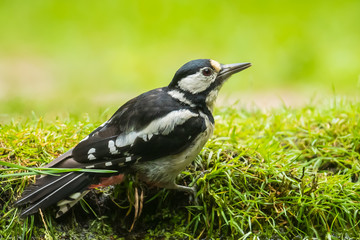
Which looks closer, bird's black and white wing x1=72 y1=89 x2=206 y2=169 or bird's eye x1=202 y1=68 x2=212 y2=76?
bird's black and white wing x1=72 y1=89 x2=206 y2=169

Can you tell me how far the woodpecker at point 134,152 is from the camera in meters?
3.73

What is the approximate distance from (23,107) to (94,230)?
3153mm

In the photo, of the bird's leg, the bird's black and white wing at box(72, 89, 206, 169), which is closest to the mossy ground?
the bird's leg

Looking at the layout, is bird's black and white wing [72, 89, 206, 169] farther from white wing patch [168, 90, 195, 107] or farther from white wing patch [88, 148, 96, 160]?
white wing patch [168, 90, 195, 107]

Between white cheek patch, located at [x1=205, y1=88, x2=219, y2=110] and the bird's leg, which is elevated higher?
white cheek patch, located at [x1=205, y1=88, x2=219, y2=110]

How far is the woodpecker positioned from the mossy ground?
0.15 metres

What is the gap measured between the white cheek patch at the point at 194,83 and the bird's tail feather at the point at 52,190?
1029 millimetres

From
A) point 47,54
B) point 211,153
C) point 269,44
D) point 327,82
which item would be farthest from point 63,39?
point 211,153

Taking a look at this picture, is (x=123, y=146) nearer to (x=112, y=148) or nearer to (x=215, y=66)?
(x=112, y=148)

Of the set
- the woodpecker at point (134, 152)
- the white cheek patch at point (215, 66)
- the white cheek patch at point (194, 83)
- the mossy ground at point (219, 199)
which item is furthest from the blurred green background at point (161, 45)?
the woodpecker at point (134, 152)

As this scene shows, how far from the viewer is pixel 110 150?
150 inches

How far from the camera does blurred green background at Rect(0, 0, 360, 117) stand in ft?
30.5

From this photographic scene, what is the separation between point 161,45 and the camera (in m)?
10.6

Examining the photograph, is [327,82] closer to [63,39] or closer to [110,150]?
[63,39]
